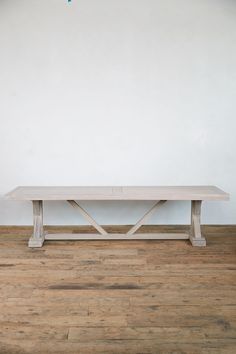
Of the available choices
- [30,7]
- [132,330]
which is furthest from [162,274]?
[30,7]

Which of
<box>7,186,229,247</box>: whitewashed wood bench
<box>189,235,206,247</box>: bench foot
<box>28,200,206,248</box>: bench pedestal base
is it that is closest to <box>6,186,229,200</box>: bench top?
<box>7,186,229,247</box>: whitewashed wood bench

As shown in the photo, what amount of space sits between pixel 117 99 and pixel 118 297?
7.43ft

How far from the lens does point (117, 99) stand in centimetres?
351

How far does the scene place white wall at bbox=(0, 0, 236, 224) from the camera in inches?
134

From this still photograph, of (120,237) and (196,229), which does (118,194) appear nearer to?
(120,237)

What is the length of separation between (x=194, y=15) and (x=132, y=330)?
10.9 feet

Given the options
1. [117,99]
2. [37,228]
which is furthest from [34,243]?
[117,99]

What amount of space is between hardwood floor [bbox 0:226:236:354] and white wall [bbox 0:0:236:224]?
0.83 meters

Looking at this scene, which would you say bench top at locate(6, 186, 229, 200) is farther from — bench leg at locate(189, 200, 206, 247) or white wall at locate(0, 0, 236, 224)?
white wall at locate(0, 0, 236, 224)

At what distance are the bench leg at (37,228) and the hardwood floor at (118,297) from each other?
0.09m

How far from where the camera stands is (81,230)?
3.51 meters

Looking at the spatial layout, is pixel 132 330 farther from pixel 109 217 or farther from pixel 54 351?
pixel 109 217

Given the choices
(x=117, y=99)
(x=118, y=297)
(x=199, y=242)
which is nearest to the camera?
(x=118, y=297)

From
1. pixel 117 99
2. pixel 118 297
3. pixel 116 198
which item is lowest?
pixel 118 297
